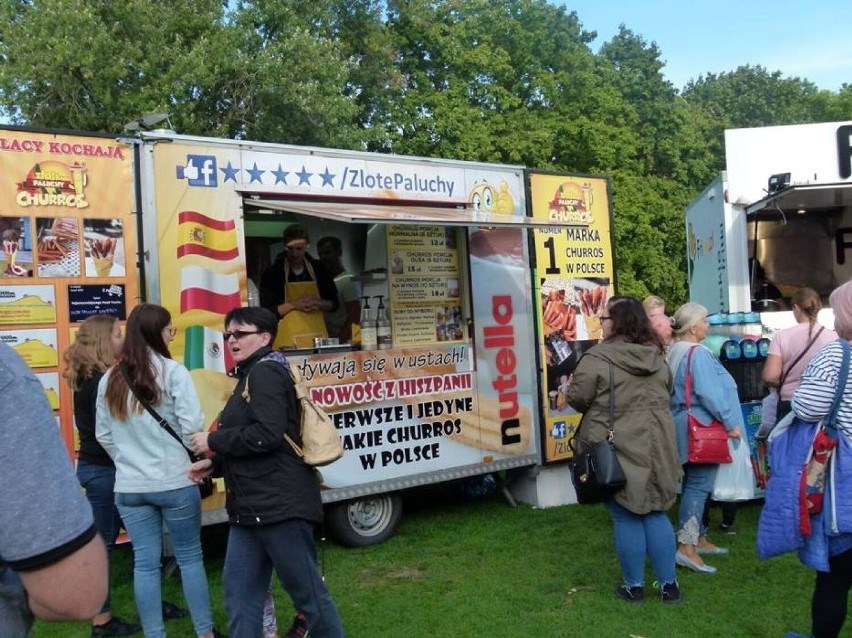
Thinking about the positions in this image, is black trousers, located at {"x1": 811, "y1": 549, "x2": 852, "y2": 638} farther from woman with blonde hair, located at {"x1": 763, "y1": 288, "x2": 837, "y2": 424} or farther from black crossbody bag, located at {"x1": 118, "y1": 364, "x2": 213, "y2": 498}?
black crossbody bag, located at {"x1": 118, "y1": 364, "x2": 213, "y2": 498}

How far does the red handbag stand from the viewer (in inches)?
203

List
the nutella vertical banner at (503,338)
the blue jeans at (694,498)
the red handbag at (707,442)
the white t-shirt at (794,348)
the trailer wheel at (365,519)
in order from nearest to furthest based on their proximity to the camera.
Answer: the red handbag at (707,442), the blue jeans at (694,498), the white t-shirt at (794,348), the trailer wheel at (365,519), the nutella vertical banner at (503,338)

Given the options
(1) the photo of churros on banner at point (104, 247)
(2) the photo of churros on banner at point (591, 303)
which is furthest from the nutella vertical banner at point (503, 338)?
(1) the photo of churros on banner at point (104, 247)

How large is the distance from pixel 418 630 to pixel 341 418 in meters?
1.69

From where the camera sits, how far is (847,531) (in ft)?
10.6

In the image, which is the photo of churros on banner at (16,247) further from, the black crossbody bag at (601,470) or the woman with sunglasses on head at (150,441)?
the black crossbody bag at (601,470)

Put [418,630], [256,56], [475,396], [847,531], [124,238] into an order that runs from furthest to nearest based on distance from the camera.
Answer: [256,56], [475,396], [124,238], [418,630], [847,531]

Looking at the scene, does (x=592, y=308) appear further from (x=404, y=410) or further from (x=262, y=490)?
(x=262, y=490)

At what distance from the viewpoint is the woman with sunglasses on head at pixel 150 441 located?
382 centimetres

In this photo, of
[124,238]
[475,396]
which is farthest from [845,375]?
[124,238]

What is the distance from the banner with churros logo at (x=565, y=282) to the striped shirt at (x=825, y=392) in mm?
3543

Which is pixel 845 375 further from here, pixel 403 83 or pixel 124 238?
pixel 403 83

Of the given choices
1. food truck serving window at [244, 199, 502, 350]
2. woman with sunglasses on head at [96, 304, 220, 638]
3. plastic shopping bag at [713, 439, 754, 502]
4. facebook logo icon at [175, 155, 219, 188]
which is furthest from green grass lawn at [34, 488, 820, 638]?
facebook logo icon at [175, 155, 219, 188]

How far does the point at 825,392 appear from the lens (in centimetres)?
328
